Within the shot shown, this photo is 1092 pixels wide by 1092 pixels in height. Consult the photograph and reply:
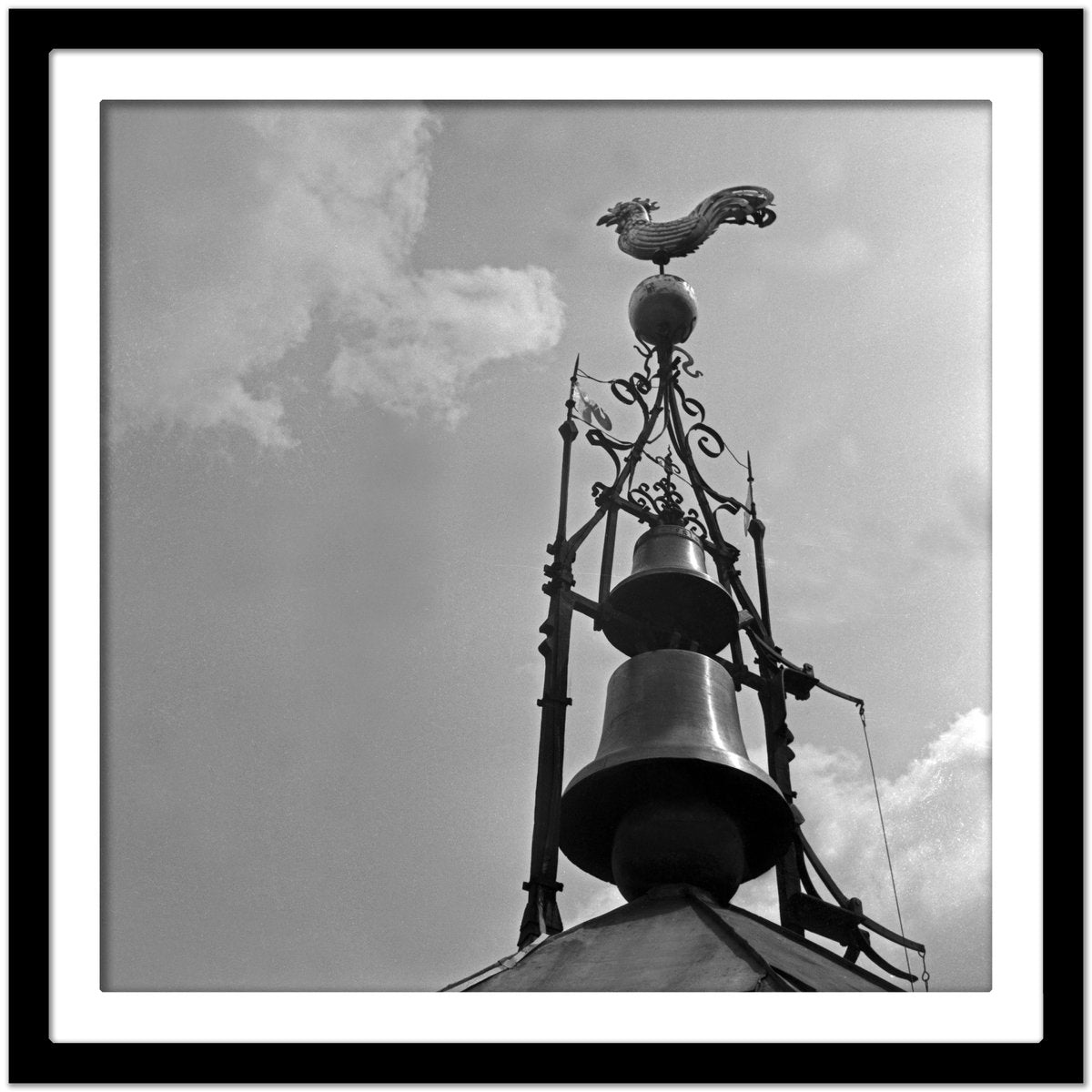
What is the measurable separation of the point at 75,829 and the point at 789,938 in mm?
3219

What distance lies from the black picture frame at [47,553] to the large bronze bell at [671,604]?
3.07 metres

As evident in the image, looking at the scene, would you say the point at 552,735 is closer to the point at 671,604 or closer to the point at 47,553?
the point at 671,604

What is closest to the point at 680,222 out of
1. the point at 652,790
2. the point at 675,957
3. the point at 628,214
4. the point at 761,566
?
the point at 628,214

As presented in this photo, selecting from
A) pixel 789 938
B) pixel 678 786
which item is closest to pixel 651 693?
pixel 678 786

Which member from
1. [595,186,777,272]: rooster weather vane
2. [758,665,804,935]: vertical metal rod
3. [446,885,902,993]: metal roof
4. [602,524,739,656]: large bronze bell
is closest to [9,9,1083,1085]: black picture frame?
[446,885,902,993]: metal roof

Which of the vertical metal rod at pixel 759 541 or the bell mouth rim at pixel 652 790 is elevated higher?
the vertical metal rod at pixel 759 541

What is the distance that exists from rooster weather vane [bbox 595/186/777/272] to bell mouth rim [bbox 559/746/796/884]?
4.11 meters

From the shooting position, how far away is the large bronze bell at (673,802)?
6.62m

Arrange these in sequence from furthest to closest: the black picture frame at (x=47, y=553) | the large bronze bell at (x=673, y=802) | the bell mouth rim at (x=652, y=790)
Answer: the bell mouth rim at (x=652, y=790) → the large bronze bell at (x=673, y=802) → the black picture frame at (x=47, y=553)

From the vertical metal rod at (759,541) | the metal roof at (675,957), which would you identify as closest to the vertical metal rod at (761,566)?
the vertical metal rod at (759,541)

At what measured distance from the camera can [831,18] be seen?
223 inches

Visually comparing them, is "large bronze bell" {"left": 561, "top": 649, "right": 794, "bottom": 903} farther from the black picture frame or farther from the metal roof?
the black picture frame

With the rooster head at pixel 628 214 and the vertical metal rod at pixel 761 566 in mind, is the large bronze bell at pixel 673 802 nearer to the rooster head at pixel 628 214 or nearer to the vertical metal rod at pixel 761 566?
the vertical metal rod at pixel 761 566

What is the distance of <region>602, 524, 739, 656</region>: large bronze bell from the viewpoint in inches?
323
